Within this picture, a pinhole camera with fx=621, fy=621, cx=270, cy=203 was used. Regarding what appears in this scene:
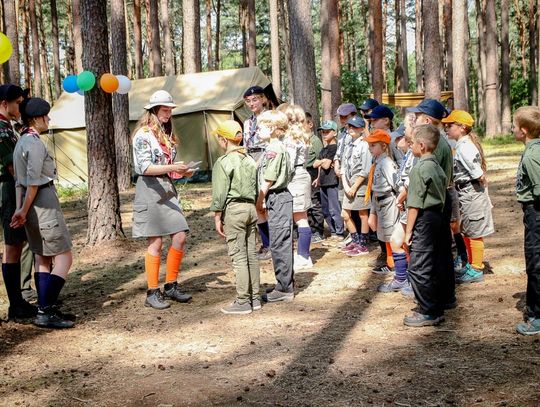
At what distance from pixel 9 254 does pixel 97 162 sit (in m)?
2.81

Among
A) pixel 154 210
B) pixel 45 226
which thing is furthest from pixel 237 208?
pixel 45 226

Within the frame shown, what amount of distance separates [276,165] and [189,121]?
12.0 meters

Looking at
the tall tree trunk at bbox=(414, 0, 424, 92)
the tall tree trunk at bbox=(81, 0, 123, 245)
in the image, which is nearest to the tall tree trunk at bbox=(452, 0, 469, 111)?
the tall tree trunk at bbox=(81, 0, 123, 245)

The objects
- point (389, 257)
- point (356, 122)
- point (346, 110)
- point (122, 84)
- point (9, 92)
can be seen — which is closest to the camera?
point (9, 92)

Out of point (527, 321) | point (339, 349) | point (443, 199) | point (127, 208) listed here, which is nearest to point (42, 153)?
point (339, 349)

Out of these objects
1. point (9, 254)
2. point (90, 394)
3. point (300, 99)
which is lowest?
point (90, 394)

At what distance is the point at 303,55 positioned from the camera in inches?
456

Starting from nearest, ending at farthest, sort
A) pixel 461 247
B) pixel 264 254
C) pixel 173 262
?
pixel 173 262 < pixel 461 247 < pixel 264 254

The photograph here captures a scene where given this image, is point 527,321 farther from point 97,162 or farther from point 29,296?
point 97,162

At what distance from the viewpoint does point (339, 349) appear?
436cm

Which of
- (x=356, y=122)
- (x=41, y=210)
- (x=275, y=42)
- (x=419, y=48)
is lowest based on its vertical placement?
(x=41, y=210)

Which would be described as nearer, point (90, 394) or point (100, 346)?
point (90, 394)

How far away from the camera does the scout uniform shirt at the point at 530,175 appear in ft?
14.1

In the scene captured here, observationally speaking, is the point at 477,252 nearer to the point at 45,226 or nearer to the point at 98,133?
the point at 45,226
